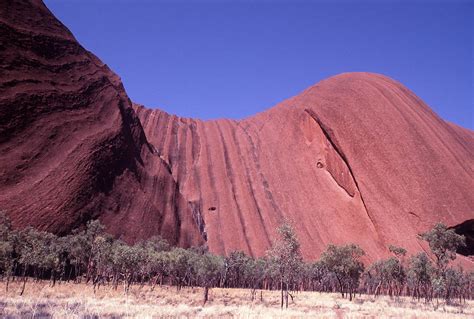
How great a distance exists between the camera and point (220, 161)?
A: 319 ft

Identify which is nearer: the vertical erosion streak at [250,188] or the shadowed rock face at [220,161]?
the shadowed rock face at [220,161]

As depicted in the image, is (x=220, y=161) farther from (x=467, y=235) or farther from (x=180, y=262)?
(x=467, y=235)

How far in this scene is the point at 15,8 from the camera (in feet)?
212

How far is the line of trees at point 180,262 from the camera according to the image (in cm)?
3847

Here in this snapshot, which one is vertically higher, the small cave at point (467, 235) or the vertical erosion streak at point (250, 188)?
the vertical erosion streak at point (250, 188)

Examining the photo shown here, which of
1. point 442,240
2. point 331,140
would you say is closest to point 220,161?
point 331,140

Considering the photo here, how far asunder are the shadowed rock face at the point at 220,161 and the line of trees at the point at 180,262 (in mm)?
5557

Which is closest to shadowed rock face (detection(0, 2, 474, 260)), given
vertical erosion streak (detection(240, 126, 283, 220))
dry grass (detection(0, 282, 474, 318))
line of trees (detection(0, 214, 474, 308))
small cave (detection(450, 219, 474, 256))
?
vertical erosion streak (detection(240, 126, 283, 220))

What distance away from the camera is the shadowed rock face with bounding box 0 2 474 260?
58625 millimetres

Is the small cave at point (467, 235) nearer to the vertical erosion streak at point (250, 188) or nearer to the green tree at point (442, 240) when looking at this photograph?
the vertical erosion streak at point (250, 188)

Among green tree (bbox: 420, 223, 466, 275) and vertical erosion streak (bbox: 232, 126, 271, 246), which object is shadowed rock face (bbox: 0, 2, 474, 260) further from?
green tree (bbox: 420, 223, 466, 275)

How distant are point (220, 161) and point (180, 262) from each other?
4483 cm

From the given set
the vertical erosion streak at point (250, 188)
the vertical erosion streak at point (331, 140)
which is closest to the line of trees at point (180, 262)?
the vertical erosion streak at point (250, 188)

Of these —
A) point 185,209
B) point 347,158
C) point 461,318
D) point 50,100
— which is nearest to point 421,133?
point 347,158
